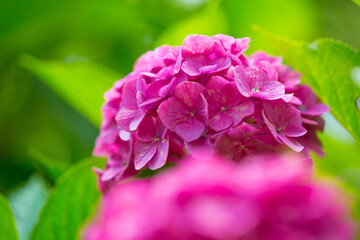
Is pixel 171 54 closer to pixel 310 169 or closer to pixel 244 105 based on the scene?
pixel 244 105

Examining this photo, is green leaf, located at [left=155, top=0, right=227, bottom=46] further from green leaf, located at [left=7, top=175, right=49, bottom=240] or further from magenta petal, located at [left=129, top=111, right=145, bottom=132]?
magenta petal, located at [left=129, top=111, right=145, bottom=132]

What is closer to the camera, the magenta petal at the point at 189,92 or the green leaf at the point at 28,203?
the magenta petal at the point at 189,92

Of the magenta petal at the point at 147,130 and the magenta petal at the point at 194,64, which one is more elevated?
the magenta petal at the point at 194,64

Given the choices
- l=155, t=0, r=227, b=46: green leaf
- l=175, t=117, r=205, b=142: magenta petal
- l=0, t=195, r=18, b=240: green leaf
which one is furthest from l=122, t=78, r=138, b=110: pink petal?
l=155, t=0, r=227, b=46: green leaf

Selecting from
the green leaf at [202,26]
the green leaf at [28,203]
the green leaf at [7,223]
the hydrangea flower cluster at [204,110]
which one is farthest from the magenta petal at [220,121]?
the green leaf at [202,26]

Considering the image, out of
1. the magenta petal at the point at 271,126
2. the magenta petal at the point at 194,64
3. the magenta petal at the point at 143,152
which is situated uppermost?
the magenta petal at the point at 194,64

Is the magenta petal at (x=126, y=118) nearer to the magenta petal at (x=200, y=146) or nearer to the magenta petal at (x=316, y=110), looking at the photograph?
the magenta petal at (x=200, y=146)
